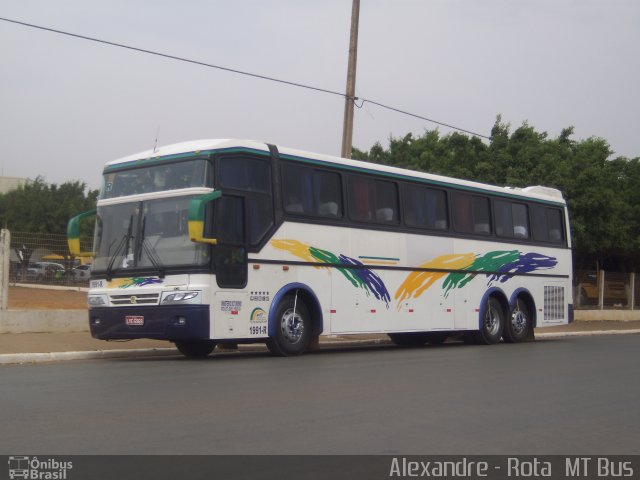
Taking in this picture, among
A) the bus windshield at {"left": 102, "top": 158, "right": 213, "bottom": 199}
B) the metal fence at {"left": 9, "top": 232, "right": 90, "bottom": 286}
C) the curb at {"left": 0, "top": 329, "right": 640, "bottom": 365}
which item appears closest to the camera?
the curb at {"left": 0, "top": 329, "right": 640, "bottom": 365}

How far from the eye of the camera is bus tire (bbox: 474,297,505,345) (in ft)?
66.4

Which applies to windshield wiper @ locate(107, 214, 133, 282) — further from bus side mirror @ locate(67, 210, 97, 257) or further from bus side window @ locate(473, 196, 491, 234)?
bus side window @ locate(473, 196, 491, 234)

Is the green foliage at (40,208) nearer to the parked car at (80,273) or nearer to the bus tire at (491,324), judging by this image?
the parked car at (80,273)

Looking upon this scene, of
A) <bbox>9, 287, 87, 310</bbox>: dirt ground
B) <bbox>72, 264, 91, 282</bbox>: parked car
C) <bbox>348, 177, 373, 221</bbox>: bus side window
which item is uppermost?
<bbox>348, 177, 373, 221</bbox>: bus side window

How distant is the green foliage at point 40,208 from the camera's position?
6644 cm

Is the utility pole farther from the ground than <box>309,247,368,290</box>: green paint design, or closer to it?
farther from the ground

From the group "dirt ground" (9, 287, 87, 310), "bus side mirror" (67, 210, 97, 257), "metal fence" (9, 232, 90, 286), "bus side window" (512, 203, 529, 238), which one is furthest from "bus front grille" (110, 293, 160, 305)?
"bus side window" (512, 203, 529, 238)

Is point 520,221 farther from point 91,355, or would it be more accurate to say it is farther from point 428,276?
point 91,355

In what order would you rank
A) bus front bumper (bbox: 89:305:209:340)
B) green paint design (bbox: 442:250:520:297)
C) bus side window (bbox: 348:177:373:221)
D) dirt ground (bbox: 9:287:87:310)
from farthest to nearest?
green paint design (bbox: 442:250:520:297), dirt ground (bbox: 9:287:87:310), bus side window (bbox: 348:177:373:221), bus front bumper (bbox: 89:305:209:340)

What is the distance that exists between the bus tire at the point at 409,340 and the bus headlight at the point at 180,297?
8.13 metres

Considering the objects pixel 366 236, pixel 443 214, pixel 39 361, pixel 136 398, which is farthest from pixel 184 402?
pixel 443 214

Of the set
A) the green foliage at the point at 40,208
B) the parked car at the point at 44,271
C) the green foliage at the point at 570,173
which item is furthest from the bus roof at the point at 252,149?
the green foliage at the point at 40,208

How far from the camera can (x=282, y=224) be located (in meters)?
15.3

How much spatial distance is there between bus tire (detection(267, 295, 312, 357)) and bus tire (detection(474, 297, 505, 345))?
225 inches
